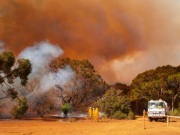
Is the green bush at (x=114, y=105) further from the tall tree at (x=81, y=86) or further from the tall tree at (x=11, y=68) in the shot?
the tall tree at (x=11, y=68)

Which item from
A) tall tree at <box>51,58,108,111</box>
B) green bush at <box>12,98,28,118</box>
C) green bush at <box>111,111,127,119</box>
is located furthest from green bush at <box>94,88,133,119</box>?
green bush at <box>12,98,28,118</box>

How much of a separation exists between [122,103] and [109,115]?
280 cm

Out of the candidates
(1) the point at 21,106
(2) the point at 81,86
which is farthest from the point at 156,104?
(1) the point at 21,106

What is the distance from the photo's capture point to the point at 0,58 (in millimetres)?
36406

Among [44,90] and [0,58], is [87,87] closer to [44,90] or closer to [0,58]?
[44,90]

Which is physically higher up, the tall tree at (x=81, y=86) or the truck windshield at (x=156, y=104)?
the tall tree at (x=81, y=86)

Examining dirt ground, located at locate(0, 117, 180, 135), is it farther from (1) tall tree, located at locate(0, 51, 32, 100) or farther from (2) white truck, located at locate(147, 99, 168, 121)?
(1) tall tree, located at locate(0, 51, 32, 100)

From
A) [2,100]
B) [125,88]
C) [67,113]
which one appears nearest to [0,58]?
[2,100]

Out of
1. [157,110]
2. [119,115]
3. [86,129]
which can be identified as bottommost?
[86,129]

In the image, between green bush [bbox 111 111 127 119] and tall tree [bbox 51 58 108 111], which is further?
tall tree [bbox 51 58 108 111]

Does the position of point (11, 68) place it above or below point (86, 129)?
above

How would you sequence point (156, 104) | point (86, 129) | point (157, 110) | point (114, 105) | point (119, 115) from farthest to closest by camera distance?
1. point (114, 105)
2. point (119, 115)
3. point (156, 104)
4. point (157, 110)
5. point (86, 129)

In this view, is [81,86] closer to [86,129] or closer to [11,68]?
[11,68]

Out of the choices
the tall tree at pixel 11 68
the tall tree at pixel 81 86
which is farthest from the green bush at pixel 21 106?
the tall tree at pixel 81 86
